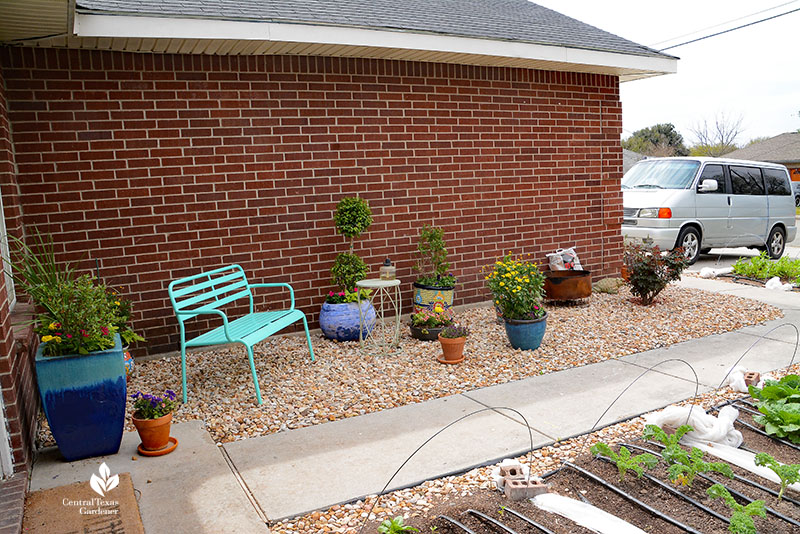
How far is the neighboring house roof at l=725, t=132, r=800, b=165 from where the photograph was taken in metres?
35.4

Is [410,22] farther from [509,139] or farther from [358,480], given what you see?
[358,480]

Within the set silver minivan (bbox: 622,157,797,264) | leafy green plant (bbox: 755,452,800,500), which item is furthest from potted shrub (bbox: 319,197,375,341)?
silver minivan (bbox: 622,157,797,264)

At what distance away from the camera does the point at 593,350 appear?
18.0 feet

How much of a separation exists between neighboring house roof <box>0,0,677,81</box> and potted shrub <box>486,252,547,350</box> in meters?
2.45

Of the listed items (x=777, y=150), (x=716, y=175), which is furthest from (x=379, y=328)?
(x=777, y=150)

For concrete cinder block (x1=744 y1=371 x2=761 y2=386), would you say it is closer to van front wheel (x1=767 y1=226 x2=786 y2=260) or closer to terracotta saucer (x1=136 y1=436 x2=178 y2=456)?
terracotta saucer (x1=136 y1=436 x2=178 y2=456)

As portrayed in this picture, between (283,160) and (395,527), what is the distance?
419 cm

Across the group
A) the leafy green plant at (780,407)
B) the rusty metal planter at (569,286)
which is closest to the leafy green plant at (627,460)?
the leafy green plant at (780,407)

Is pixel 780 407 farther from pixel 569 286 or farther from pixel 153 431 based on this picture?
pixel 153 431

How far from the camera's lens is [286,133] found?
5.92m

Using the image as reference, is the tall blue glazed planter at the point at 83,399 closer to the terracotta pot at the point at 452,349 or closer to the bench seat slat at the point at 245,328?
the bench seat slat at the point at 245,328

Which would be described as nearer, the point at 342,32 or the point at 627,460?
the point at 627,460

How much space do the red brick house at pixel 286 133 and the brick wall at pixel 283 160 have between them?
2 cm

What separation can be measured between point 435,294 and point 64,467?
12.4 feet
